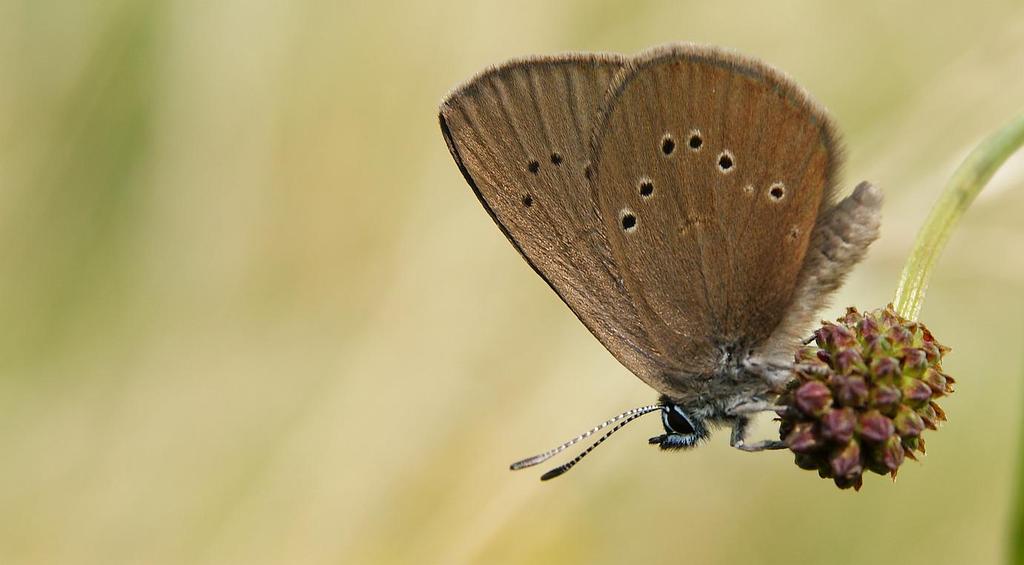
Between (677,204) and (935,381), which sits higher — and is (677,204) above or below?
above

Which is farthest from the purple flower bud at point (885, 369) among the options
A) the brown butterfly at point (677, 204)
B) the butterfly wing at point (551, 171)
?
the butterfly wing at point (551, 171)

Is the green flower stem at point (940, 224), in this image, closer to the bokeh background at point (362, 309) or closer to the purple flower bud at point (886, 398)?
the purple flower bud at point (886, 398)

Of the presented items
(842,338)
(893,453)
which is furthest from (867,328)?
(893,453)

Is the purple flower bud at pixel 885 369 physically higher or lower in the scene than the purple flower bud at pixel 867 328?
lower

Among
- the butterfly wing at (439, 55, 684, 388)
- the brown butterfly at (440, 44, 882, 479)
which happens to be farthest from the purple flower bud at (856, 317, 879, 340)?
the butterfly wing at (439, 55, 684, 388)

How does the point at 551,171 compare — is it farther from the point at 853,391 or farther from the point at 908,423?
the point at 908,423
